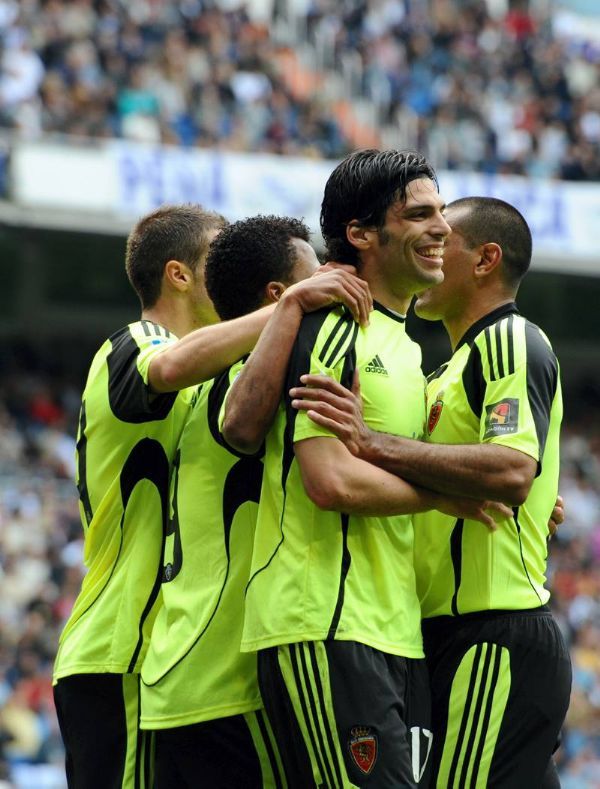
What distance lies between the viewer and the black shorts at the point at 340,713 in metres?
4.13

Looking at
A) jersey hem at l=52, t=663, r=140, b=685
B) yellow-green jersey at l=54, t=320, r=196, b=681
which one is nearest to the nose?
yellow-green jersey at l=54, t=320, r=196, b=681

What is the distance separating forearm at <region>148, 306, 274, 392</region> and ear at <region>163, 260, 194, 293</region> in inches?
24.1

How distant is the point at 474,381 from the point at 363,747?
1.25 m

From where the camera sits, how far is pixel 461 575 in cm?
473

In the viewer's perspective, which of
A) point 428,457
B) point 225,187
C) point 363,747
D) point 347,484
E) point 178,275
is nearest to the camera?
point 363,747

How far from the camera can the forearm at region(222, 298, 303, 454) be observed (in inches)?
173

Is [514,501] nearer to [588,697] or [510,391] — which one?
[510,391]

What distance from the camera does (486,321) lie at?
5.01 meters

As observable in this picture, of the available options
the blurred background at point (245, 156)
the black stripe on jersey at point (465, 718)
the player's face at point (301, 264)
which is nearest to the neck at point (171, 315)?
the player's face at point (301, 264)

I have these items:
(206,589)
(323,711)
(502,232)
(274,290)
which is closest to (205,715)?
(206,589)

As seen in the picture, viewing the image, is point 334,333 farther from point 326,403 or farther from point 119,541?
point 119,541

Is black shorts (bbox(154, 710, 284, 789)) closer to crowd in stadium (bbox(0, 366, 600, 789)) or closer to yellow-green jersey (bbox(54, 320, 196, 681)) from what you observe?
yellow-green jersey (bbox(54, 320, 196, 681))

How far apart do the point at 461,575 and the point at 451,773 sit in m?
0.61

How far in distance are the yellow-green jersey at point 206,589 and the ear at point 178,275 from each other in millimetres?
589
